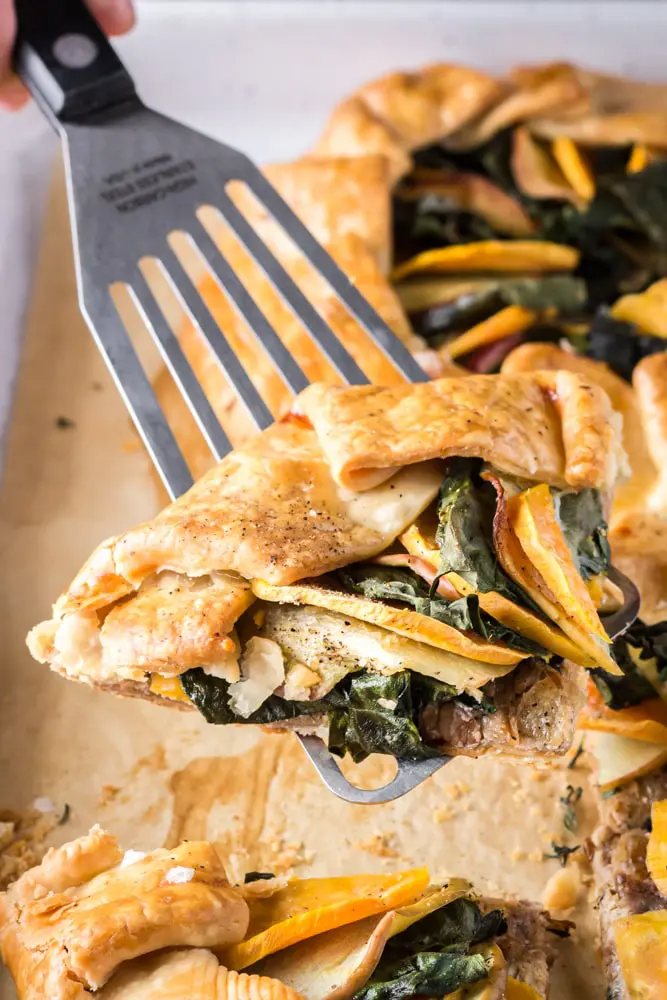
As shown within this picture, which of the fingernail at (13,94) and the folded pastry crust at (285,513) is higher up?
the fingernail at (13,94)

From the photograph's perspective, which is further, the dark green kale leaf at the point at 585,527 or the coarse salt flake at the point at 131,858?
the dark green kale leaf at the point at 585,527

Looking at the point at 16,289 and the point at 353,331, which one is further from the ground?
the point at 16,289

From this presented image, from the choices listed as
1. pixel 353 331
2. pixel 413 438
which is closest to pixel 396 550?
pixel 413 438

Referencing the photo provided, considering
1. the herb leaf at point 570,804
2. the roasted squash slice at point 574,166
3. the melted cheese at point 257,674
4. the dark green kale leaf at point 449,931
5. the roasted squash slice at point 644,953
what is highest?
the melted cheese at point 257,674

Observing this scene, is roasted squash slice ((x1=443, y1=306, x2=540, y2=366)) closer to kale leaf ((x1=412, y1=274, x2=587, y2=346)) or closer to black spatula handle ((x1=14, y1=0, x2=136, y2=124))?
kale leaf ((x1=412, y1=274, x2=587, y2=346))

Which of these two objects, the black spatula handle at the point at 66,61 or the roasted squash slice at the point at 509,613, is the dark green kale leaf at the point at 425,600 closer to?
the roasted squash slice at the point at 509,613

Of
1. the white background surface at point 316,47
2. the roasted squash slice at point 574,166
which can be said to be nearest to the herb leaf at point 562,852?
the roasted squash slice at point 574,166

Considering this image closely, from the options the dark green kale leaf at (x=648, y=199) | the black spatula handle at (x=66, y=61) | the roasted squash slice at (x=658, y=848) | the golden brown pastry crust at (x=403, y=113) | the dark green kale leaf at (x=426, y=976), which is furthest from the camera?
the golden brown pastry crust at (x=403, y=113)

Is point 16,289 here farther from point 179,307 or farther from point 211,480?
point 211,480
